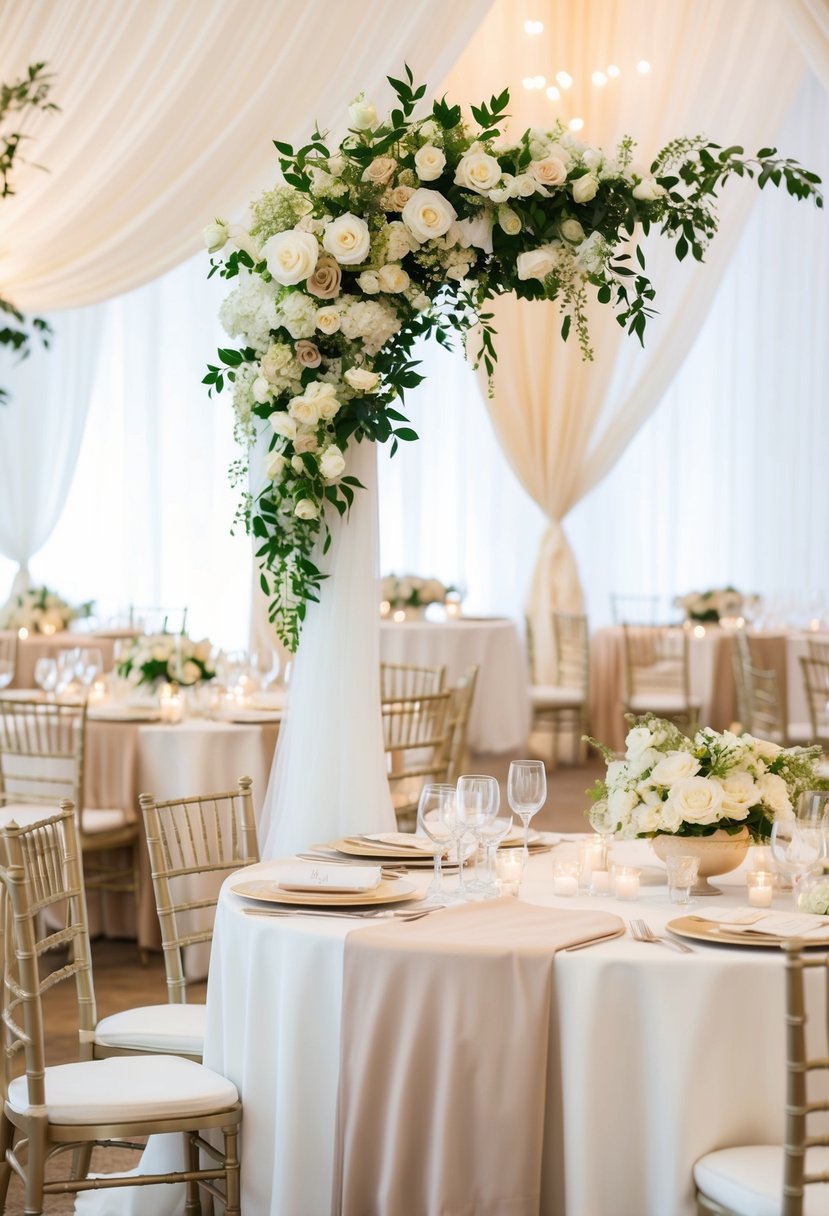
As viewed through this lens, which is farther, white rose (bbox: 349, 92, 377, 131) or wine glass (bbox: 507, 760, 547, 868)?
white rose (bbox: 349, 92, 377, 131)

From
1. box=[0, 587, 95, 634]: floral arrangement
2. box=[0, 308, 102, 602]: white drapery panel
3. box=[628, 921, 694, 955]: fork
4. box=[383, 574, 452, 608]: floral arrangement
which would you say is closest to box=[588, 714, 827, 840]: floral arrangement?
box=[628, 921, 694, 955]: fork

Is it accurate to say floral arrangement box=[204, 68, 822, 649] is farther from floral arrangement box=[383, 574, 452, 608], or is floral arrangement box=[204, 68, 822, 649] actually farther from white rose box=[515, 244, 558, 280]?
floral arrangement box=[383, 574, 452, 608]

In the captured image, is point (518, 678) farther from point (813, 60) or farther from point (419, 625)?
point (813, 60)

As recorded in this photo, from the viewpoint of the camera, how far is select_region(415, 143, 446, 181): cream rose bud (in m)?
3.27

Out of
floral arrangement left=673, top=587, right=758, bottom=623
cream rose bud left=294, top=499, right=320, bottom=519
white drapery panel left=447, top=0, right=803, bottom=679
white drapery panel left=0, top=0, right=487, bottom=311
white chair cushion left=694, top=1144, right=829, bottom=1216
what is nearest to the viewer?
white chair cushion left=694, top=1144, right=829, bottom=1216

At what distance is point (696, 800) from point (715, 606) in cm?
702

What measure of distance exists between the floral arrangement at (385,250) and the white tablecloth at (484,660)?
5.82 m

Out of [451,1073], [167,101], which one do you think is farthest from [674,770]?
[167,101]

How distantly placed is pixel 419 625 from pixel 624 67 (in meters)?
3.42

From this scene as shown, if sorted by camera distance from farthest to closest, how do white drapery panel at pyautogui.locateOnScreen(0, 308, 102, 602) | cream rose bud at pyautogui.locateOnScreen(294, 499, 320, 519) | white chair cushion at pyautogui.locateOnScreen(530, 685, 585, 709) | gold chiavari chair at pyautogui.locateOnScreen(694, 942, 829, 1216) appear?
white drapery panel at pyautogui.locateOnScreen(0, 308, 102, 602)
white chair cushion at pyautogui.locateOnScreen(530, 685, 585, 709)
cream rose bud at pyautogui.locateOnScreen(294, 499, 320, 519)
gold chiavari chair at pyautogui.locateOnScreen(694, 942, 829, 1216)

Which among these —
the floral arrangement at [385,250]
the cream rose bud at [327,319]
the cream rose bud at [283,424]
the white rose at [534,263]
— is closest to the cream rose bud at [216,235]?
the floral arrangement at [385,250]

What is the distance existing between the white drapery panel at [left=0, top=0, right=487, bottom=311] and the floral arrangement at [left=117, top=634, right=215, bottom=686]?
4.77 feet

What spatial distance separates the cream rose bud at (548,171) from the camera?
3297 millimetres

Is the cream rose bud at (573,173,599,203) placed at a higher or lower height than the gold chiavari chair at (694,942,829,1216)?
higher
